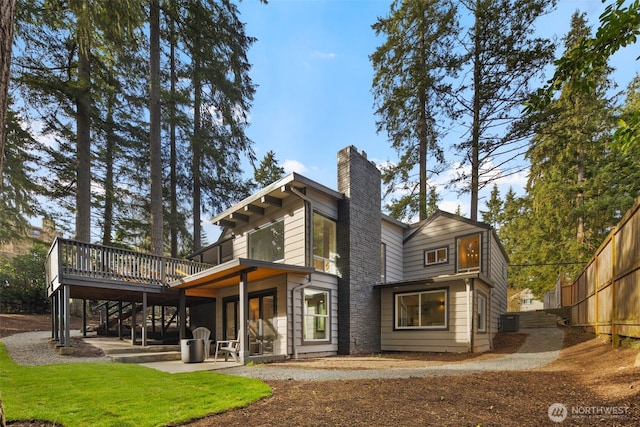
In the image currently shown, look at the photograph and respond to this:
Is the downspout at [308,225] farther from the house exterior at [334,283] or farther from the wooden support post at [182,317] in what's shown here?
the wooden support post at [182,317]

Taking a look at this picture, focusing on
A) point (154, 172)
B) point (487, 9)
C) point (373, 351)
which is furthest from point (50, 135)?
point (487, 9)

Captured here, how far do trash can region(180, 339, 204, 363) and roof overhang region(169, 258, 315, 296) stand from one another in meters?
1.75

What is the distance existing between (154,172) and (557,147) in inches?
693

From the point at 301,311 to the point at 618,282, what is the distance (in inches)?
280

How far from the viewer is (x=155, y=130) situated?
14039 mm

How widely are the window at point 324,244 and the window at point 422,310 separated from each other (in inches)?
107

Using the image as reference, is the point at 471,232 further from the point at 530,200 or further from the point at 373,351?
the point at 530,200

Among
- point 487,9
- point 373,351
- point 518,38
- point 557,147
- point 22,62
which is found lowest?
point 373,351

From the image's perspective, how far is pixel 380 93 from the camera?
59.7ft

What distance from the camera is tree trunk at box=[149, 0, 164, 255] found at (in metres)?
13.8

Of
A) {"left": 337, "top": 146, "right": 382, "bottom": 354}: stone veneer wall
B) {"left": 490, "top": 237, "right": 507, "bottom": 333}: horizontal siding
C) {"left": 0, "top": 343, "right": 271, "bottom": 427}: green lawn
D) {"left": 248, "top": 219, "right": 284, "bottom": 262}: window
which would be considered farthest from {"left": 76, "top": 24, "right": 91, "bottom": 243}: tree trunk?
{"left": 490, "top": 237, "right": 507, "bottom": 333}: horizontal siding

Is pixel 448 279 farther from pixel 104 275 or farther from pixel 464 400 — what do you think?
pixel 104 275

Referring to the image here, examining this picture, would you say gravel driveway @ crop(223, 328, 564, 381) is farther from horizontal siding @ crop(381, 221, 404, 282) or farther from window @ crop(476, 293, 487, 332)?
horizontal siding @ crop(381, 221, 404, 282)

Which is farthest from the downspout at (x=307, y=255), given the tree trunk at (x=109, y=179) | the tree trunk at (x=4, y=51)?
the tree trunk at (x=109, y=179)
